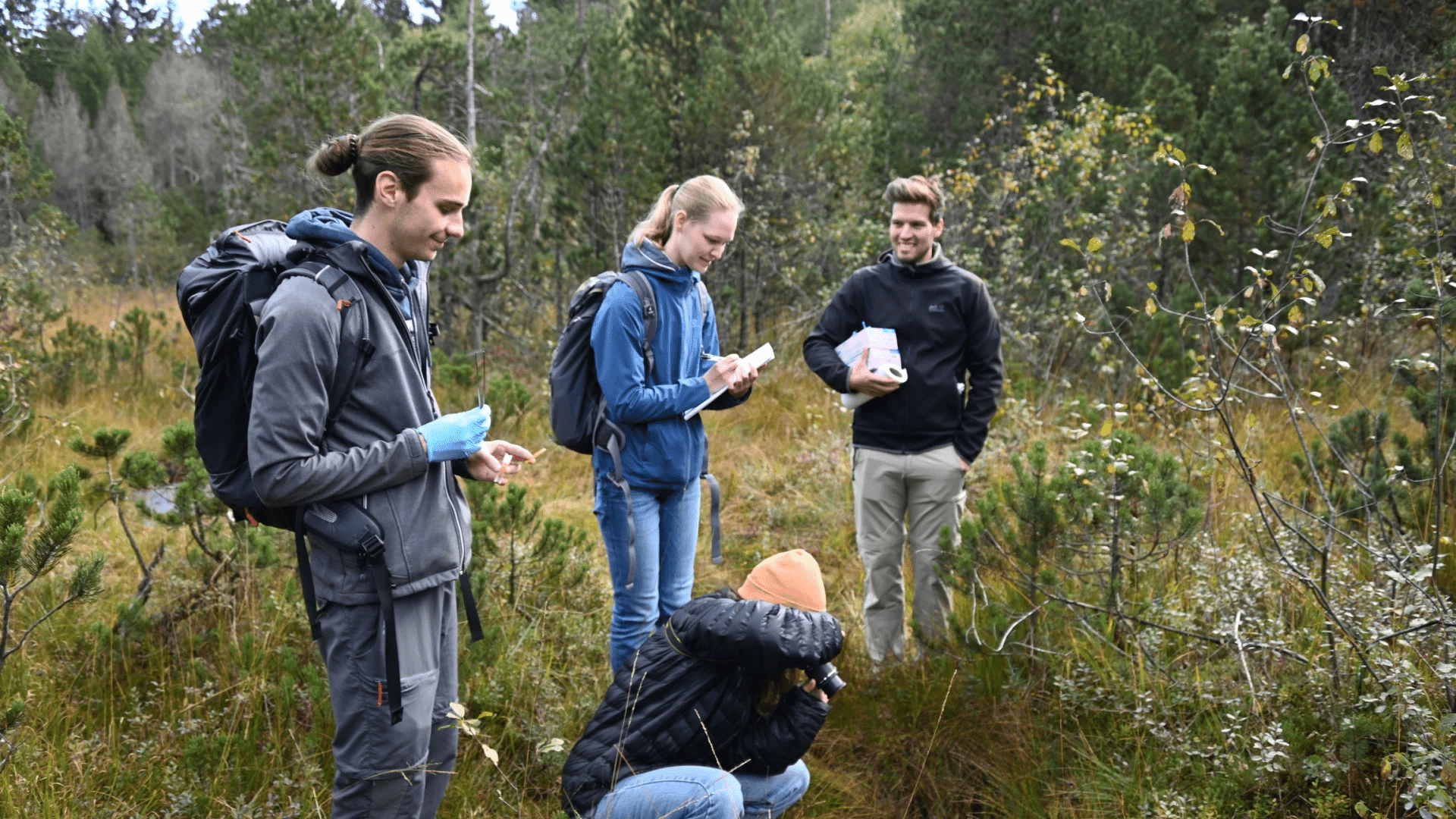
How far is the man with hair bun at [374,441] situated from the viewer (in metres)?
1.68

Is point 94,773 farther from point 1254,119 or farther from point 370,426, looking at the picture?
point 1254,119

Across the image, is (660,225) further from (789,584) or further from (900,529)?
(900,529)

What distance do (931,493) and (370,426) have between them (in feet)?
7.76

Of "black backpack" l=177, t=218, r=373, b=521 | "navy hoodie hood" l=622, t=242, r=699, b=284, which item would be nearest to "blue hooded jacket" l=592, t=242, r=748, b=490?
"navy hoodie hood" l=622, t=242, r=699, b=284

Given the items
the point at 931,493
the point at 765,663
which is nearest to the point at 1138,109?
the point at 931,493

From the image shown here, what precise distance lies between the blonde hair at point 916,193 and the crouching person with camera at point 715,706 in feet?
5.74

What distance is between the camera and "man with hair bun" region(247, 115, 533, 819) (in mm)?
1681

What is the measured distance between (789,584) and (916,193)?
1.86m

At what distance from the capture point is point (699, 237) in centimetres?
295

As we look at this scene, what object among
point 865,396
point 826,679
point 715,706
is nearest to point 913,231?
point 865,396

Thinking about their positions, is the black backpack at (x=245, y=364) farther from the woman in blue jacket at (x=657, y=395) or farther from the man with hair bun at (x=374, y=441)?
the woman in blue jacket at (x=657, y=395)

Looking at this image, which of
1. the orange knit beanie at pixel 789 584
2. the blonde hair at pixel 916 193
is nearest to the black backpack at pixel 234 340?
the orange knit beanie at pixel 789 584

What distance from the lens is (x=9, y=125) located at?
646 centimetres

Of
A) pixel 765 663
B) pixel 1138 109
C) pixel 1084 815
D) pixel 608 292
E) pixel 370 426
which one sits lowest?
pixel 1084 815
